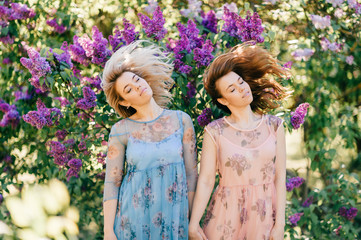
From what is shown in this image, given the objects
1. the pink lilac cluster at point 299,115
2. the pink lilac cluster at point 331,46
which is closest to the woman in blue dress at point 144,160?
the pink lilac cluster at point 299,115

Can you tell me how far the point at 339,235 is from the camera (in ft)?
12.2

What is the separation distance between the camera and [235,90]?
7.62ft

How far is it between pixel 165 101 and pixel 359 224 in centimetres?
323

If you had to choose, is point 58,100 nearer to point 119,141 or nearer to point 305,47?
point 119,141

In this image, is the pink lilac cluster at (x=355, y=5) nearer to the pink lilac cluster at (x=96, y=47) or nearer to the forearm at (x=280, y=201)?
the forearm at (x=280, y=201)

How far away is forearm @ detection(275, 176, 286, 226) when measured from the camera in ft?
7.50

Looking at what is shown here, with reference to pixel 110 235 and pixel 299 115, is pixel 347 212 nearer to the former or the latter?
pixel 299 115

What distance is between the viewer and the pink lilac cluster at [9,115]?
3.68m

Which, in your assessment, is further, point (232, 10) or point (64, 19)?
point (64, 19)

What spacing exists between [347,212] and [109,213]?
2.20 metres

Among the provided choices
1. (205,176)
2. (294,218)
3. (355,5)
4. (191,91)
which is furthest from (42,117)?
(355,5)

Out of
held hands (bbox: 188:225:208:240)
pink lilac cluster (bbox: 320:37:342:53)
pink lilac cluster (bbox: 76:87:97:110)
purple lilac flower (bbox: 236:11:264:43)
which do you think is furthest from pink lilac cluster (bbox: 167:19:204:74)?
pink lilac cluster (bbox: 320:37:342:53)

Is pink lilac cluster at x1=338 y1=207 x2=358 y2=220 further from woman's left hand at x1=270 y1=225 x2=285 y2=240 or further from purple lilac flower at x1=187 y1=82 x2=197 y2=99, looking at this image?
purple lilac flower at x1=187 y1=82 x2=197 y2=99

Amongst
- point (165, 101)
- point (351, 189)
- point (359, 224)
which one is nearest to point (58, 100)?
point (165, 101)
